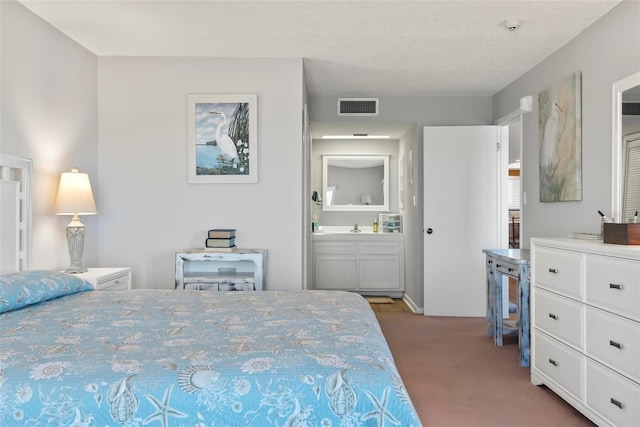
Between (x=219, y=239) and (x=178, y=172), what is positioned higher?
(x=178, y=172)

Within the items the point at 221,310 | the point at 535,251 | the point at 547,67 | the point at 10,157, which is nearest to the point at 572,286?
the point at 535,251

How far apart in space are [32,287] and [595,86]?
11.7ft

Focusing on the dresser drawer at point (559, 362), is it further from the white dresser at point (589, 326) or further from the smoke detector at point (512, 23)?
the smoke detector at point (512, 23)

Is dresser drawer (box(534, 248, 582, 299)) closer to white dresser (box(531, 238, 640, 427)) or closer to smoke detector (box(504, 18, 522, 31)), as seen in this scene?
white dresser (box(531, 238, 640, 427))

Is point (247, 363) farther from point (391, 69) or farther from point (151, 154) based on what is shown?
point (391, 69)

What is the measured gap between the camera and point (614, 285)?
6.61 feet

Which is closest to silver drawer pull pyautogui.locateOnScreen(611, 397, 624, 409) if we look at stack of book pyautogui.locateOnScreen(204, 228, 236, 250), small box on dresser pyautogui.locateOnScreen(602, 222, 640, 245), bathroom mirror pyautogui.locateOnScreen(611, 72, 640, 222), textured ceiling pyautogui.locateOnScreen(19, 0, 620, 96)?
small box on dresser pyautogui.locateOnScreen(602, 222, 640, 245)

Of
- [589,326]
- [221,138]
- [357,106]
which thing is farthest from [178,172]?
[589,326]

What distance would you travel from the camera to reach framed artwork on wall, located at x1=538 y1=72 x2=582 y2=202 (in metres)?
3.07

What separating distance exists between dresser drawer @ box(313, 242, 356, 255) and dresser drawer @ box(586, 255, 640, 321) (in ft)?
12.0

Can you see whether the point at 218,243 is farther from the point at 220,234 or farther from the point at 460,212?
the point at 460,212

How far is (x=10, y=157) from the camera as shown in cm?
262

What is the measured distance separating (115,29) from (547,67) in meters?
3.37

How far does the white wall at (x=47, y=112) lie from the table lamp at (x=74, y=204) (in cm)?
14
